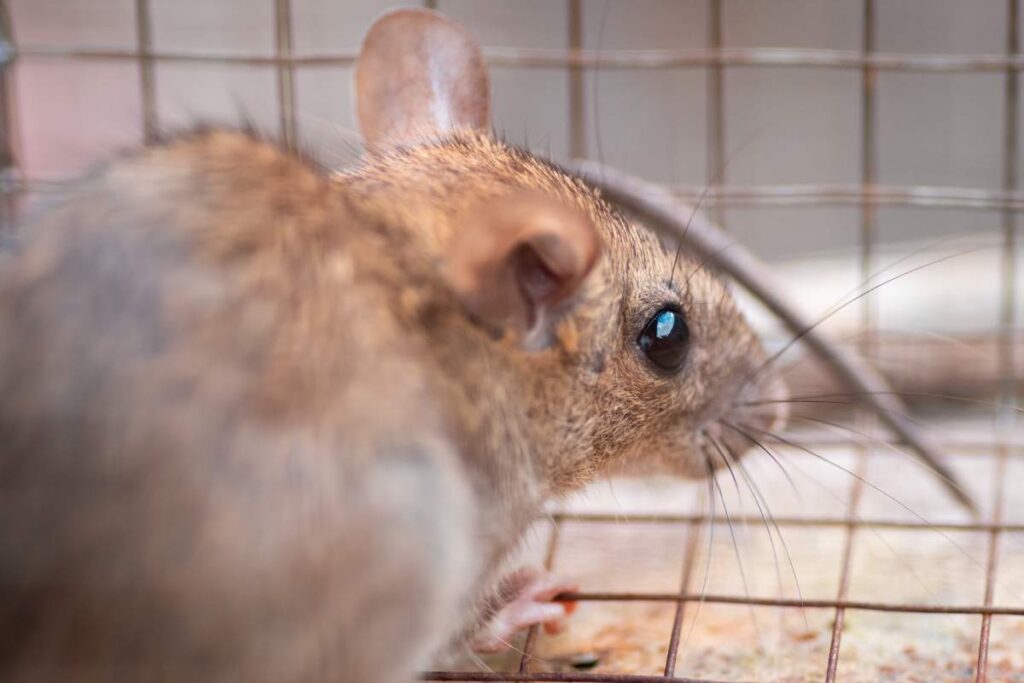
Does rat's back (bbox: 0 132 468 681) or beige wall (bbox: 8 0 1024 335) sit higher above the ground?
beige wall (bbox: 8 0 1024 335)

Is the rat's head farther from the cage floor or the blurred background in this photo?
the blurred background

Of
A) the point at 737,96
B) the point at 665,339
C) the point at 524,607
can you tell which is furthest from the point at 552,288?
the point at 737,96

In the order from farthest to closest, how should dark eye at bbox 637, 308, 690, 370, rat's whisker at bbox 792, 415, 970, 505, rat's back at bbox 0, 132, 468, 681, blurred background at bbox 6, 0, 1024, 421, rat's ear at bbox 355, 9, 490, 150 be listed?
blurred background at bbox 6, 0, 1024, 421 → rat's ear at bbox 355, 9, 490, 150 → rat's whisker at bbox 792, 415, 970, 505 → dark eye at bbox 637, 308, 690, 370 → rat's back at bbox 0, 132, 468, 681

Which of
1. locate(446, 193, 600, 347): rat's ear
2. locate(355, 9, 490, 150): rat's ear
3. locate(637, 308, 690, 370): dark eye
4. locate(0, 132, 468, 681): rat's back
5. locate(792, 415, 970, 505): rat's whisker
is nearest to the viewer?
locate(0, 132, 468, 681): rat's back

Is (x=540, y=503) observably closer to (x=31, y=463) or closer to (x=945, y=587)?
(x=31, y=463)

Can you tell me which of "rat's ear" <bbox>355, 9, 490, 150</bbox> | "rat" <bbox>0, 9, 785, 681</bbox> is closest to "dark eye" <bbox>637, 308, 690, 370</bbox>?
"rat" <bbox>0, 9, 785, 681</bbox>

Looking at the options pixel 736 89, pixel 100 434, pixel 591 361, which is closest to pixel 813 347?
pixel 591 361
